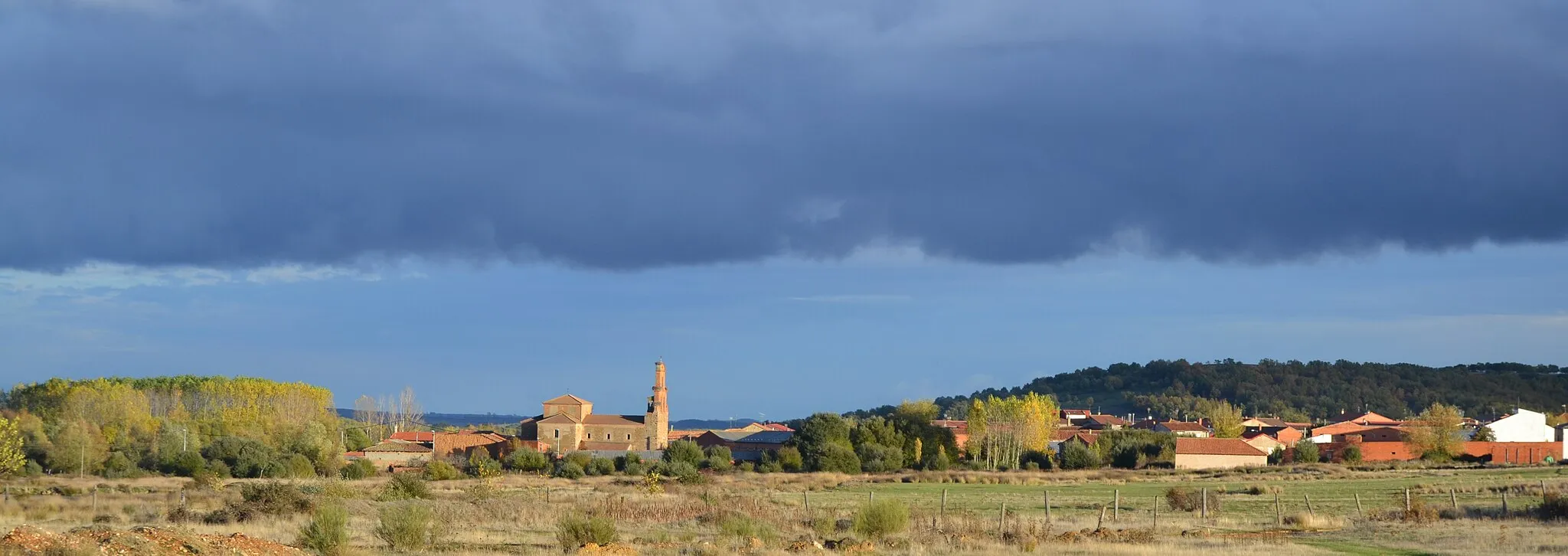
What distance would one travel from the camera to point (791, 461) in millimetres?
89812

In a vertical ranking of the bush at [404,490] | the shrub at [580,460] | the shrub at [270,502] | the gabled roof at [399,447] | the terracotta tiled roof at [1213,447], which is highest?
the shrub at [270,502]

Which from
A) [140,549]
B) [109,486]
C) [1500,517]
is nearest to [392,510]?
[140,549]

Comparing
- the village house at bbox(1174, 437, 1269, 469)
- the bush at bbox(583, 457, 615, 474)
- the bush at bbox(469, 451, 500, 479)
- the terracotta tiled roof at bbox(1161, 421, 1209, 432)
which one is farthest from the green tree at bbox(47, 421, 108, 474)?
the terracotta tiled roof at bbox(1161, 421, 1209, 432)

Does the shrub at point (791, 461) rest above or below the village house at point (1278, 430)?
below

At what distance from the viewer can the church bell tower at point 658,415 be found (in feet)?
360

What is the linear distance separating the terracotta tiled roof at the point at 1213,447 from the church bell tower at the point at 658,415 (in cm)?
4149

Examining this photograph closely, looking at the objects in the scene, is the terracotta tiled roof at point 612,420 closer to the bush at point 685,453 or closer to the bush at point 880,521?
the bush at point 685,453

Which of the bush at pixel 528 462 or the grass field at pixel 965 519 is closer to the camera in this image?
the grass field at pixel 965 519

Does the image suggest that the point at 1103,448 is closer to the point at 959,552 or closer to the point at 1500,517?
the point at 1500,517

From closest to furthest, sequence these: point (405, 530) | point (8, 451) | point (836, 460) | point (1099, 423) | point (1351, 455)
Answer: point (405, 530)
point (8, 451)
point (836, 460)
point (1351, 455)
point (1099, 423)

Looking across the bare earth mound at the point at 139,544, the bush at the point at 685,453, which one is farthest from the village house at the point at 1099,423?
the bare earth mound at the point at 139,544

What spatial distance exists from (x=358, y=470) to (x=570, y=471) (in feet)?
42.3

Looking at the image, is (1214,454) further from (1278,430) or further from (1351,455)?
(1278,430)

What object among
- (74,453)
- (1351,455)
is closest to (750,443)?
(1351,455)
